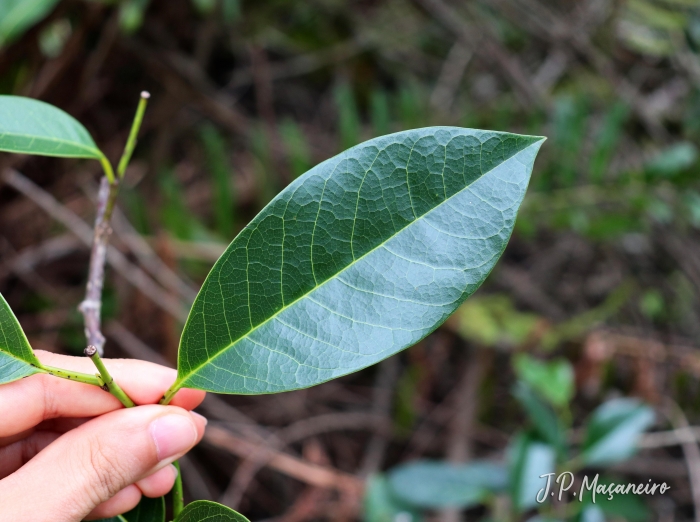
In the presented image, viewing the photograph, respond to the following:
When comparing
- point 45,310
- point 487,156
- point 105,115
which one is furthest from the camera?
point 105,115

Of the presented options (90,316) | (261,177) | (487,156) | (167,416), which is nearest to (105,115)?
(261,177)

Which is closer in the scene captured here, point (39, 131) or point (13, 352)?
point (13, 352)

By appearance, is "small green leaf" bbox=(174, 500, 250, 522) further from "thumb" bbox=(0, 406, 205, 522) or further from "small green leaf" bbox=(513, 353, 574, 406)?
"small green leaf" bbox=(513, 353, 574, 406)

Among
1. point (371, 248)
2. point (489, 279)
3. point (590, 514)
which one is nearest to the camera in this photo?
point (371, 248)

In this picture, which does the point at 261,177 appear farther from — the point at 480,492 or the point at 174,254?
the point at 480,492

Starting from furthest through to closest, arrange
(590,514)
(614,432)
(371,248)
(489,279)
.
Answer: (489,279)
(614,432)
(590,514)
(371,248)

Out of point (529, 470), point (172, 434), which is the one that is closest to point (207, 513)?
point (172, 434)

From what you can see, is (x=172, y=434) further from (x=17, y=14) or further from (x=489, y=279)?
(x=489, y=279)

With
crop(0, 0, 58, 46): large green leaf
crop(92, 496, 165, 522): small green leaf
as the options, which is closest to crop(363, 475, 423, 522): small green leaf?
crop(92, 496, 165, 522): small green leaf
